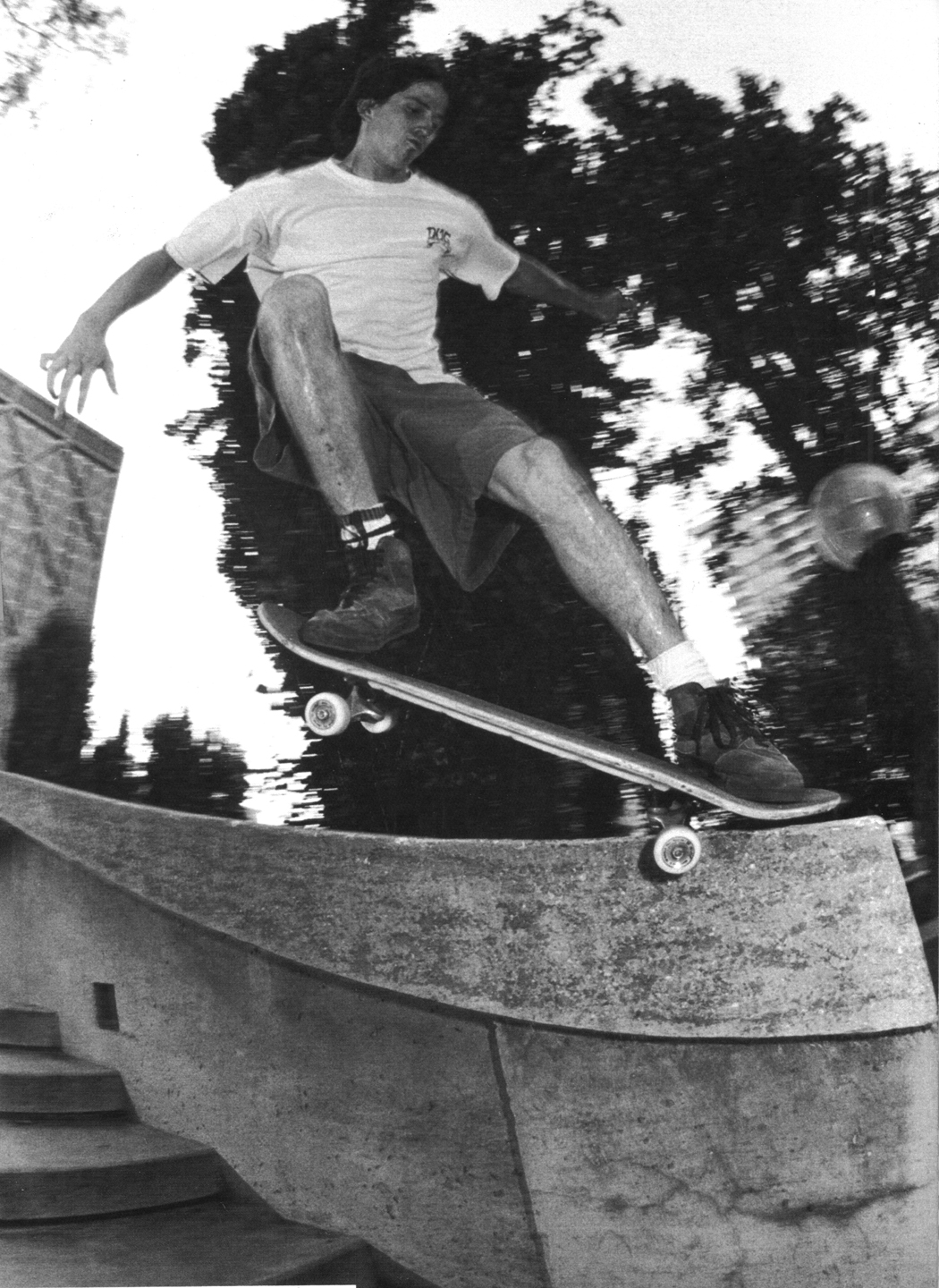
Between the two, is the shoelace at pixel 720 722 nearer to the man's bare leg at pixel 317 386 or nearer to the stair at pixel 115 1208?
the man's bare leg at pixel 317 386

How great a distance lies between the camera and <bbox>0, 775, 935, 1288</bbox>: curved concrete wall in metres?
2.68

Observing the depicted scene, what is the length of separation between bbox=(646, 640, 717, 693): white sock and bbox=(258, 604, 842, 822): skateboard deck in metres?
0.18

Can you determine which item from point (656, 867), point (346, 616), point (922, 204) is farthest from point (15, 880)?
point (922, 204)

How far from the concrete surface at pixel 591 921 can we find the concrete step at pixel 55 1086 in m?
0.43

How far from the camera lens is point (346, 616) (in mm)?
2885

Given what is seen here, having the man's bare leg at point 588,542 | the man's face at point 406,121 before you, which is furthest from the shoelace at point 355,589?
the man's face at point 406,121

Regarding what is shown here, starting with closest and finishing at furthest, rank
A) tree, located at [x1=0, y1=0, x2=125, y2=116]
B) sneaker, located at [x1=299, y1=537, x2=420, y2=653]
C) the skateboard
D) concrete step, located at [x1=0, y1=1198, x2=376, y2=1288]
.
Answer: concrete step, located at [x1=0, y1=1198, x2=376, y2=1288] < the skateboard < sneaker, located at [x1=299, y1=537, x2=420, y2=653] < tree, located at [x1=0, y1=0, x2=125, y2=116]

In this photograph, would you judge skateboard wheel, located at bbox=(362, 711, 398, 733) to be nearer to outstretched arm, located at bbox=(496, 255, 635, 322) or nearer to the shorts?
the shorts

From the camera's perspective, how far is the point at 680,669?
2.84 metres

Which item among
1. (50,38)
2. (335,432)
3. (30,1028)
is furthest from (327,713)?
(50,38)

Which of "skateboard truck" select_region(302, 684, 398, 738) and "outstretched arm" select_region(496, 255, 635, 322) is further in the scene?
"outstretched arm" select_region(496, 255, 635, 322)

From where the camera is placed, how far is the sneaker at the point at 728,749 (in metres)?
2.78

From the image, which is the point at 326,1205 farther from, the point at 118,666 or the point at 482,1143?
the point at 118,666

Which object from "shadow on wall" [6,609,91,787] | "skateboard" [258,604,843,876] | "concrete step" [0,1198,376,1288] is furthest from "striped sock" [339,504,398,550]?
"concrete step" [0,1198,376,1288]
